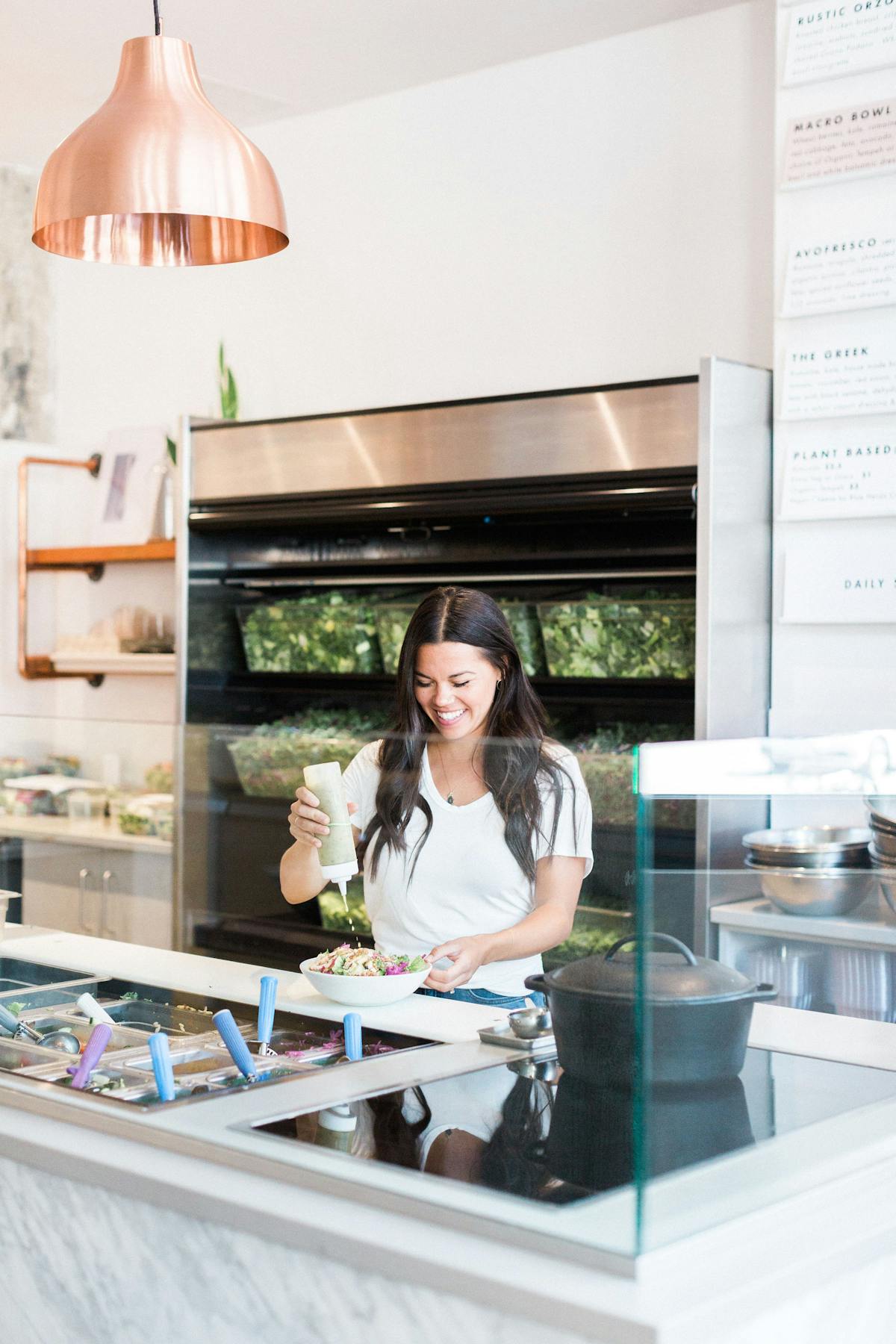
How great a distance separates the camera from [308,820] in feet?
6.18

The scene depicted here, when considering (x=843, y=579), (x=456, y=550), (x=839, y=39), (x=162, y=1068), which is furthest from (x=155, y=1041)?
(x=839, y=39)

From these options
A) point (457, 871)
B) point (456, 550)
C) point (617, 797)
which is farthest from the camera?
point (456, 550)

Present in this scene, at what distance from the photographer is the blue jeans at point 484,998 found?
1845 mm

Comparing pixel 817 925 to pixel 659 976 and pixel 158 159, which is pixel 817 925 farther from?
pixel 158 159

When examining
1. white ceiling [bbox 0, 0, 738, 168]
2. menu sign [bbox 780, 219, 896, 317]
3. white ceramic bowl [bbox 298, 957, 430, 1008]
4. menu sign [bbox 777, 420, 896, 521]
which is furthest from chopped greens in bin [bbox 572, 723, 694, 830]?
white ceiling [bbox 0, 0, 738, 168]

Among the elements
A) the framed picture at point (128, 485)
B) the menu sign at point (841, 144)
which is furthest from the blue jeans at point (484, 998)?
the framed picture at point (128, 485)

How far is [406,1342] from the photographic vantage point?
1.36m

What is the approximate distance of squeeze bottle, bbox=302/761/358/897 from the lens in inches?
71.9

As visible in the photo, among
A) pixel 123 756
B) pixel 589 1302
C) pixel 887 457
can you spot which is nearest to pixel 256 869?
pixel 123 756

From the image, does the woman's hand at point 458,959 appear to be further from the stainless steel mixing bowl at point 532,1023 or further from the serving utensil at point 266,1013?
the serving utensil at point 266,1013

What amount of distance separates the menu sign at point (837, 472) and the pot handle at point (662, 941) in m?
2.20

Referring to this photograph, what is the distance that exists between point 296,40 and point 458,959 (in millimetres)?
3255

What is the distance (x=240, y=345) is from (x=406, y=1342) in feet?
13.7

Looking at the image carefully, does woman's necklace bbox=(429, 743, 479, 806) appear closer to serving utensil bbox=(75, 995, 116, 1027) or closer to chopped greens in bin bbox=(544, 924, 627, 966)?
chopped greens in bin bbox=(544, 924, 627, 966)
